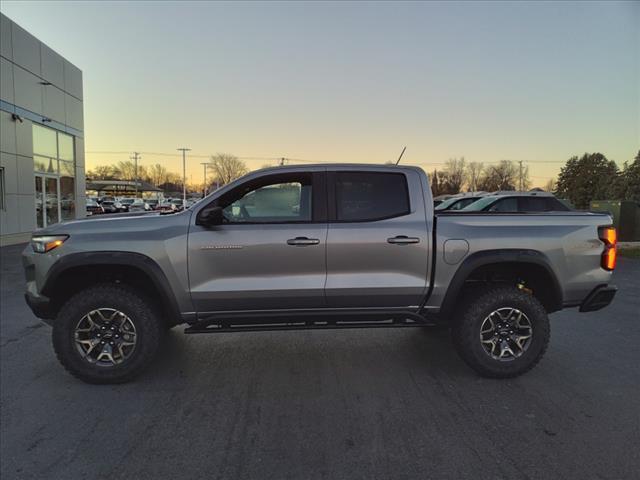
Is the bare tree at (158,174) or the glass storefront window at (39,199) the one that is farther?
the bare tree at (158,174)

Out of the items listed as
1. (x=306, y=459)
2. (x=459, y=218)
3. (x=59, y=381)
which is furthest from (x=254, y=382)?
(x=459, y=218)

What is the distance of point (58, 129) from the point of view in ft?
63.9

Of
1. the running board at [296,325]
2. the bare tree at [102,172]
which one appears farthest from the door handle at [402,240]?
the bare tree at [102,172]

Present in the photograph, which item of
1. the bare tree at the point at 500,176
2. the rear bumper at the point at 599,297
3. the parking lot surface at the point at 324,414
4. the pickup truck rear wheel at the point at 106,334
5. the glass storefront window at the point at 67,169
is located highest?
the bare tree at the point at 500,176

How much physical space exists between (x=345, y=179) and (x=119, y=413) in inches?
109

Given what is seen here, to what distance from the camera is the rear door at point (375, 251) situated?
13.9 feet

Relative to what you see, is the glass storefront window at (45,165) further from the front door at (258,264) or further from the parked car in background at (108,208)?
the front door at (258,264)

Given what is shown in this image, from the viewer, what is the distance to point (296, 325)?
4355 millimetres

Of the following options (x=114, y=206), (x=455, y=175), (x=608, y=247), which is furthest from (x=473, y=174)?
(x=608, y=247)

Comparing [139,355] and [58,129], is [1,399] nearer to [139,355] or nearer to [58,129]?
[139,355]

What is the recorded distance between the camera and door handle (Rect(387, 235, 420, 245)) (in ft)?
13.9

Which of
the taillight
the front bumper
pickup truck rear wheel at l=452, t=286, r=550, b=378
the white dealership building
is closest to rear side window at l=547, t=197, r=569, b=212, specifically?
the taillight

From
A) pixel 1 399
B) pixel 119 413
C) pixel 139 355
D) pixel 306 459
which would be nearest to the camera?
pixel 306 459

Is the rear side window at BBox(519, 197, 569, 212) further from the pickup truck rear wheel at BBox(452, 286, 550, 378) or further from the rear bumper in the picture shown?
the pickup truck rear wheel at BBox(452, 286, 550, 378)
